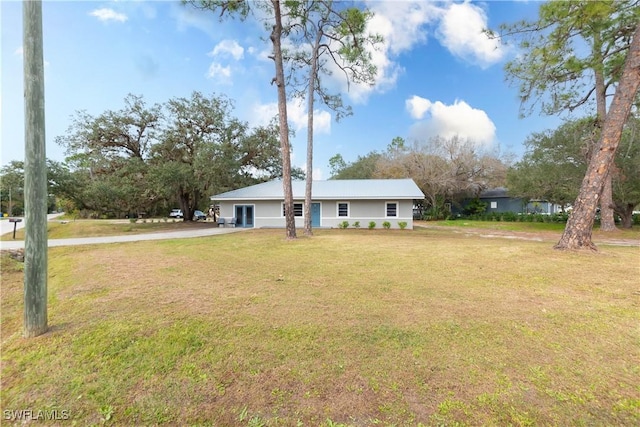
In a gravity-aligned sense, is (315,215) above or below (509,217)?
above

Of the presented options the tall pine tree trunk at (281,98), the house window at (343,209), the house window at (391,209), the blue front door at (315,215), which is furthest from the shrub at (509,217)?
the tall pine tree trunk at (281,98)

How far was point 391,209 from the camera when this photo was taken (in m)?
18.9

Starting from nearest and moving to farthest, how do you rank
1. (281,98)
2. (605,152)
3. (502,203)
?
(605,152) < (281,98) < (502,203)

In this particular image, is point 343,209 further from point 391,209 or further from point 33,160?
point 33,160

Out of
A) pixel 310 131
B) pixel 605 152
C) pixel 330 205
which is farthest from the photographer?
pixel 330 205

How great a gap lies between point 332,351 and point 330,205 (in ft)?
55.0

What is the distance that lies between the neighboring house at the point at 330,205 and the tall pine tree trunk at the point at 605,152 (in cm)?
1021

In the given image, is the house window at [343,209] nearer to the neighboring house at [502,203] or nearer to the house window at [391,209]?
the house window at [391,209]

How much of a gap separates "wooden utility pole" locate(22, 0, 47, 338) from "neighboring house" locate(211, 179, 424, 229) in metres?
15.7

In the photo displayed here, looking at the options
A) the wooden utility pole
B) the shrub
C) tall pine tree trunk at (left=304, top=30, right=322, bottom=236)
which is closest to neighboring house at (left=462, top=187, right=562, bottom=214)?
the shrub

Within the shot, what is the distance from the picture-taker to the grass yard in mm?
2049

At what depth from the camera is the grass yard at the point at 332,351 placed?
205 cm

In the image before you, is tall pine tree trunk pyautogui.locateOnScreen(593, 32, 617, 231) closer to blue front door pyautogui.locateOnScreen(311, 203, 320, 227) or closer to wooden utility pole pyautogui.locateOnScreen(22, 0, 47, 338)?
wooden utility pole pyautogui.locateOnScreen(22, 0, 47, 338)

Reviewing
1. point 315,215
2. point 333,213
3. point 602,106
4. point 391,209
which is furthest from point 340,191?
point 602,106
